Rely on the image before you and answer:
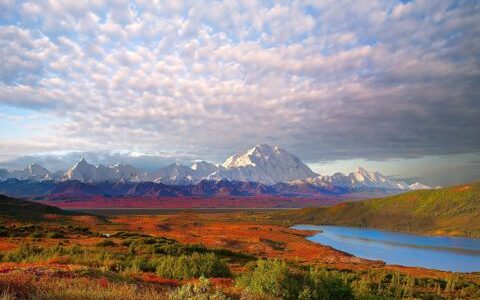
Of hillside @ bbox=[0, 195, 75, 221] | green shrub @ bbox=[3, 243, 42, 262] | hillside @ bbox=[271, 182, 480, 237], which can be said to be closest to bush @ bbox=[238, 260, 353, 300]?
green shrub @ bbox=[3, 243, 42, 262]

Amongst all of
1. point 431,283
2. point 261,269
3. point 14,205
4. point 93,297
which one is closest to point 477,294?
point 431,283

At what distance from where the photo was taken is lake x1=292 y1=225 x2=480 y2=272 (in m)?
68.4

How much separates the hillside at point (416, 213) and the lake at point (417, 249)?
13143mm

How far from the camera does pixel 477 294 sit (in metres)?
29.6

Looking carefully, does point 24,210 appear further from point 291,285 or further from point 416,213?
point 416,213

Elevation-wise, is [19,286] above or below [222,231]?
above

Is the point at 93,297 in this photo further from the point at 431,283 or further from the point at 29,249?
the point at 431,283

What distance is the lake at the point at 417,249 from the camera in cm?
6838

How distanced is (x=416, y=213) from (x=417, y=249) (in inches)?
2221

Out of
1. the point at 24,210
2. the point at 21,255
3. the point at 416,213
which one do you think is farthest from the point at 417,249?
the point at 24,210

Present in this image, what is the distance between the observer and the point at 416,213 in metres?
138

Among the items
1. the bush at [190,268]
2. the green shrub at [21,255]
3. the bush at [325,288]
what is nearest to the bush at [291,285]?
the bush at [325,288]

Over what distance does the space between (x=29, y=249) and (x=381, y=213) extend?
138 meters

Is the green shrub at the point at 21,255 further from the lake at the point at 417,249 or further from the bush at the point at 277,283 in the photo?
the lake at the point at 417,249
